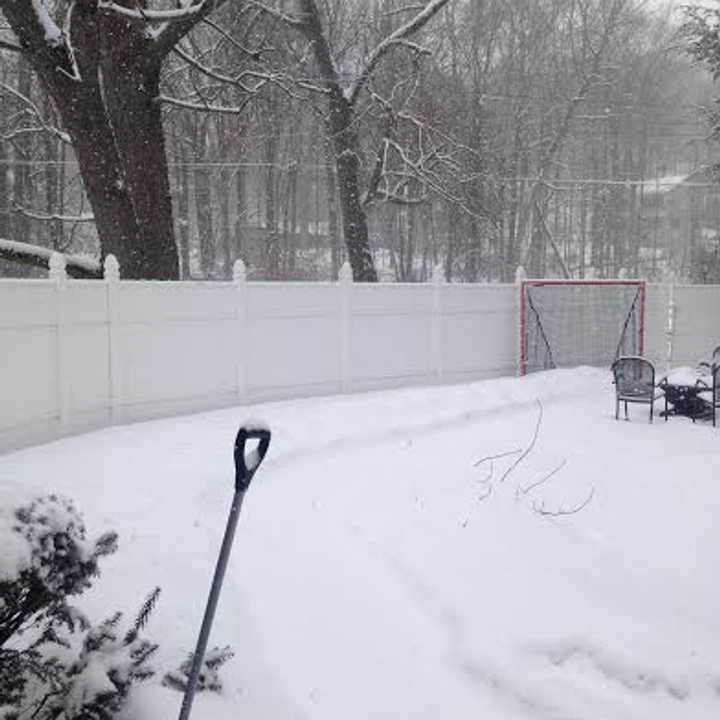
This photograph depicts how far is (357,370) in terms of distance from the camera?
42.9 feet

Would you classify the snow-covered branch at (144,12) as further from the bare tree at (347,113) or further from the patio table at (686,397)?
the patio table at (686,397)

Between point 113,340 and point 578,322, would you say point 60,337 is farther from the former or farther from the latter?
point 578,322

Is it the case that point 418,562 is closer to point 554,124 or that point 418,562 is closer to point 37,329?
point 37,329

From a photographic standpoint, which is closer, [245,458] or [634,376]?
[245,458]

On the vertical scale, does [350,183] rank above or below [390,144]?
below

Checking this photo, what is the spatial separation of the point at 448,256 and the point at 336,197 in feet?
13.9

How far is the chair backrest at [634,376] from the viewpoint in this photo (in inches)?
467

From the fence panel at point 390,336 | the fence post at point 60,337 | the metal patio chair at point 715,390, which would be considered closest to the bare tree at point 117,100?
the fence panel at point 390,336

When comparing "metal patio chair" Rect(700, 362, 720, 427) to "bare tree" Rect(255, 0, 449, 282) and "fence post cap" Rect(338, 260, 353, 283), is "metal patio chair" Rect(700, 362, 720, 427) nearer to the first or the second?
"fence post cap" Rect(338, 260, 353, 283)

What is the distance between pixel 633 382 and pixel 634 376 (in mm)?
477

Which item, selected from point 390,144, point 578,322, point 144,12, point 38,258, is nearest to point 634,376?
point 578,322

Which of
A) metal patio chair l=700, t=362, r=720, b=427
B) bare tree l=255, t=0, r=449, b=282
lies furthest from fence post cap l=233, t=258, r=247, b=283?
bare tree l=255, t=0, r=449, b=282

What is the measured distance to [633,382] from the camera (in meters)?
12.0

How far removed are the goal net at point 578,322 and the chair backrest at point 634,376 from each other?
294cm
